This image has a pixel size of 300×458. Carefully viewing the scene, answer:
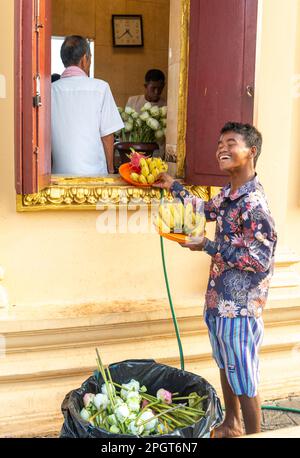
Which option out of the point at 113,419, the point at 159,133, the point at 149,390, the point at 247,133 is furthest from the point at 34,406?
the point at 159,133

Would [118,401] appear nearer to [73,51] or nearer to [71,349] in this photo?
[71,349]

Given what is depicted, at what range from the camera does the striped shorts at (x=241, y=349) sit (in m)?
2.97

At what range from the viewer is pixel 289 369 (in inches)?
160

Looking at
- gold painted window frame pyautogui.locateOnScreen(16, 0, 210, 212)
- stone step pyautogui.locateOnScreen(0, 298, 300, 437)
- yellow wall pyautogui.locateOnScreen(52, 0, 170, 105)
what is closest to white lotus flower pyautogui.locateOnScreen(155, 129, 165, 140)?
gold painted window frame pyautogui.locateOnScreen(16, 0, 210, 212)

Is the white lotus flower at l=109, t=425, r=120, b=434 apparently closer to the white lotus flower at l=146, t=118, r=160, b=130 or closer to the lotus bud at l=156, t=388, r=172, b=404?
the lotus bud at l=156, t=388, r=172, b=404

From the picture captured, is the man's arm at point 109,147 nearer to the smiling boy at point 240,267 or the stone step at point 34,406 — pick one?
the smiling boy at point 240,267

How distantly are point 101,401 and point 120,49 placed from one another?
5.36 metres

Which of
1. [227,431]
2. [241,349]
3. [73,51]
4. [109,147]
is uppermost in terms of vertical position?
[73,51]

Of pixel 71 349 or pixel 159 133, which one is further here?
pixel 159 133

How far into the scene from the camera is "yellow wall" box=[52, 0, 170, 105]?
7.05 meters

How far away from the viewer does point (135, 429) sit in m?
2.54

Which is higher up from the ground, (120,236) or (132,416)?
(120,236)

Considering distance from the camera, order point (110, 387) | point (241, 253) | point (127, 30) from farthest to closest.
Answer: point (127, 30), point (241, 253), point (110, 387)

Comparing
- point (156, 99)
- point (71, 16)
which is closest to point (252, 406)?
point (156, 99)
